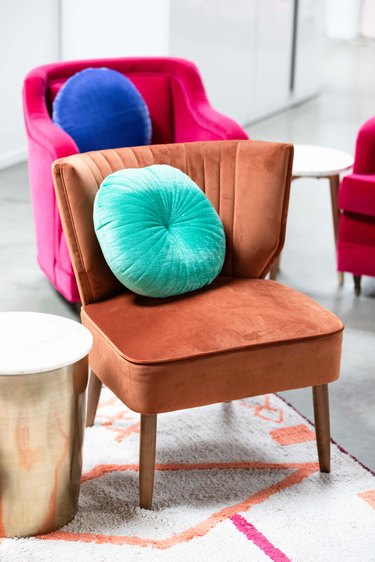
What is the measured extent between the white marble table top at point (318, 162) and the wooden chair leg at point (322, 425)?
1377 millimetres

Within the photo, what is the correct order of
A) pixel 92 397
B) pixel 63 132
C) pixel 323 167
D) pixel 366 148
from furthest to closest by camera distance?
pixel 323 167, pixel 366 148, pixel 63 132, pixel 92 397

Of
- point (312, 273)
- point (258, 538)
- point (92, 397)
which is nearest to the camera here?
point (258, 538)

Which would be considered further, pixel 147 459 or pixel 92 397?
pixel 92 397

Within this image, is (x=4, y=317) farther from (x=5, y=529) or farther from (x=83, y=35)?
(x=83, y=35)

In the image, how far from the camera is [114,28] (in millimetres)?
5734

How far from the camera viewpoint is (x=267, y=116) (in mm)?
7184

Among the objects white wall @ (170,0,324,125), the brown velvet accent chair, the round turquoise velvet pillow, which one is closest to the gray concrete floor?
white wall @ (170,0,324,125)

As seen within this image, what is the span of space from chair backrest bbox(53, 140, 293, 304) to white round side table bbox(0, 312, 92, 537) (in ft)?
1.20

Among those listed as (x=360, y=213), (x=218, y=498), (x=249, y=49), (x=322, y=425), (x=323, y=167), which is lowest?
(x=218, y=498)

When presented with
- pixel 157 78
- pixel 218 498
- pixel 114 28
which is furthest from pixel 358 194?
pixel 114 28

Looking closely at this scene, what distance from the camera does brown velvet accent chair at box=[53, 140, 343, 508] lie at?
2256 mm

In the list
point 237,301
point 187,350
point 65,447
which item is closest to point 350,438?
point 237,301

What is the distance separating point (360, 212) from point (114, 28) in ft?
8.92

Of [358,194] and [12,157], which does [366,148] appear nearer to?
[358,194]
